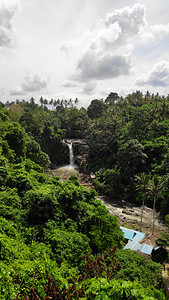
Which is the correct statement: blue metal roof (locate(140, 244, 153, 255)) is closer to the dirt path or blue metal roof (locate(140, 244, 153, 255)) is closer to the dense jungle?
the dense jungle

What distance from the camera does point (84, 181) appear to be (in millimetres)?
44375

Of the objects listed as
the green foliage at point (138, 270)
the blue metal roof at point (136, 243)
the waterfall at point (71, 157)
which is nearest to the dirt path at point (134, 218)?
the blue metal roof at point (136, 243)

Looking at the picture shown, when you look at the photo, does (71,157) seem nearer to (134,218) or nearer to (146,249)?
(134,218)

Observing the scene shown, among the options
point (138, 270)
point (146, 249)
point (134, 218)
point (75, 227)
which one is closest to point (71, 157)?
point (134, 218)

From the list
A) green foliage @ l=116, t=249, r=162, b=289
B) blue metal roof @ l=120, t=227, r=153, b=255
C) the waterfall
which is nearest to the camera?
green foliage @ l=116, t=249, r=162, b=289

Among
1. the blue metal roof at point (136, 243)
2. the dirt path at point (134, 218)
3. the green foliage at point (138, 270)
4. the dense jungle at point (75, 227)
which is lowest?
the dirt path at point (134, 218)

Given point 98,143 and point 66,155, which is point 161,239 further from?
point 66,155

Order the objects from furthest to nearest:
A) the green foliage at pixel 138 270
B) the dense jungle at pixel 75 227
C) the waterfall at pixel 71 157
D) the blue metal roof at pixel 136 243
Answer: the waterfall at pixel 71 157, the blue metal roof at pixel 136 243, the green foliage at pixel 138 270, the dense jungle at pixel 75 227

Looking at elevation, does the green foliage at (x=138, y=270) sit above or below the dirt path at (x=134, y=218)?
above

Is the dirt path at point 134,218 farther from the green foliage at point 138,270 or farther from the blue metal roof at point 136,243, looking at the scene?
the green foliage at point 138,270

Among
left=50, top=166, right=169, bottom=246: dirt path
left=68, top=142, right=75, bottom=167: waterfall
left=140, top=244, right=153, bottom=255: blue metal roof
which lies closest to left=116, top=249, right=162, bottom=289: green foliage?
left=140, top=244, right=153, bottom=255: blue metal roof

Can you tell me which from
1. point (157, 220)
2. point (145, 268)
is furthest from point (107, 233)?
point (157, 220)

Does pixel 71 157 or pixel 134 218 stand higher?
pixel 71 157

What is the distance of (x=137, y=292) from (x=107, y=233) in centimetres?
1081
